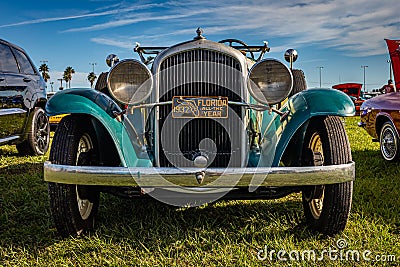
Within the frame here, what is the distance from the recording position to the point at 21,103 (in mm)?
6797

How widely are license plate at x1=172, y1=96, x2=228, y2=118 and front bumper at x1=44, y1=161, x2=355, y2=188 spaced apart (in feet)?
2.20

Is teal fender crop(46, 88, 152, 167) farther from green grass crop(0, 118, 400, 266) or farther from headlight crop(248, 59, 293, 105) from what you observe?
headlight crop(248, 59, 293, 105)

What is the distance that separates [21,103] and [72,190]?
4.25 metres

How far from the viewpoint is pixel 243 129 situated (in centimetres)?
349

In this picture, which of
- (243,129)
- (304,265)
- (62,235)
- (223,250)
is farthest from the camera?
(243,129)

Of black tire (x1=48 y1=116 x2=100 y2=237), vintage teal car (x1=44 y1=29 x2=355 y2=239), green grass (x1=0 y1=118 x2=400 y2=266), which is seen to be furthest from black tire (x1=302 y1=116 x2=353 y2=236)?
black tire (x1=48 y1=116 x2=100 y2=237)

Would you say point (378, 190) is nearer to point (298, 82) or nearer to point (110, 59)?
point (298, 82)

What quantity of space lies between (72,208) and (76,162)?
13.5 inches

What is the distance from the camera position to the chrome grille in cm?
346

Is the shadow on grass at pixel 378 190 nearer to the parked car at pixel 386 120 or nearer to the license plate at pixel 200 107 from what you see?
the parked car at pixel 386 120

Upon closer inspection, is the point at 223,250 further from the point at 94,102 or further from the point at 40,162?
the point at 40,162

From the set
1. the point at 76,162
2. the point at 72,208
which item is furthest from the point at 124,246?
the point at 76,162

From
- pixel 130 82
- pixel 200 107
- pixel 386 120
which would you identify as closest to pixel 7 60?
pixel 130 82

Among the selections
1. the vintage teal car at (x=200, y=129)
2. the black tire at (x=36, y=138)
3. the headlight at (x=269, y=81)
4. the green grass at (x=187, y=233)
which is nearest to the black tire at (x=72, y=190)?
the vintage teal car at (x=200, y=129)
